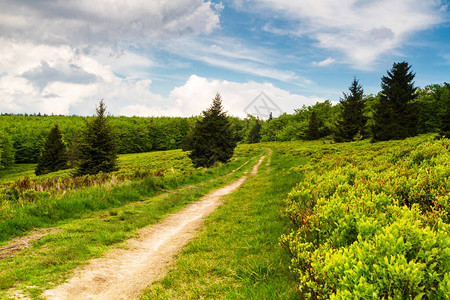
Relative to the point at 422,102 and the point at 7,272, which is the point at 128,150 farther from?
the point at 7,272

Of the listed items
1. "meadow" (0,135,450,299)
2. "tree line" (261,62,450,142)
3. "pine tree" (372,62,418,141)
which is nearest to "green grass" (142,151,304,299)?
"meadow" (0,135,450,299)

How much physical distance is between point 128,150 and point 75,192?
124 metres

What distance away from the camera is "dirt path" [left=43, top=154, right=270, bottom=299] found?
4.20 metres

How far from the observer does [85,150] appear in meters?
22.3

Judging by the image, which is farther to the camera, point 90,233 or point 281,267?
→ point 90,233

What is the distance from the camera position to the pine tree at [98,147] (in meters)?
22.2

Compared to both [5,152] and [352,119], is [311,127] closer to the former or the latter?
[352,119]

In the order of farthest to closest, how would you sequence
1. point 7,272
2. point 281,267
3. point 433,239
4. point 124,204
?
point 124,204
point 7,272
point 281,267
point 433,239

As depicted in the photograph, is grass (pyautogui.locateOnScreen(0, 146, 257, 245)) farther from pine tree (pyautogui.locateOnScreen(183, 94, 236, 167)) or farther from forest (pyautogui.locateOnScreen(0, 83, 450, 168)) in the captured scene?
forest (pyautogui.locateOnScreen(0, 83, 450, 168))

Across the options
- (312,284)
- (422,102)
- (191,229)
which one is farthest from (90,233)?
(422,102)

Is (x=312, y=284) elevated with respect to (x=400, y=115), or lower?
lower

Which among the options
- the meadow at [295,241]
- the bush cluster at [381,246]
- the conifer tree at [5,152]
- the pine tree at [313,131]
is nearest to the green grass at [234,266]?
the meadow at [295,241]

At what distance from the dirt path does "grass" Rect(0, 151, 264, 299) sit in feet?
1.05

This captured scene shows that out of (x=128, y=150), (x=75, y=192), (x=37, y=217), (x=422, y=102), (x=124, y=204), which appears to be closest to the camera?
(x=37, y=217)
